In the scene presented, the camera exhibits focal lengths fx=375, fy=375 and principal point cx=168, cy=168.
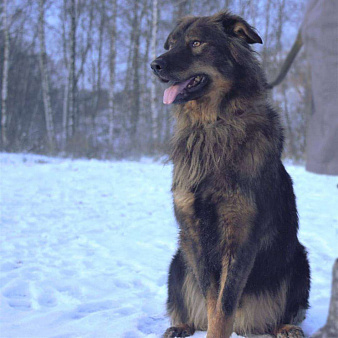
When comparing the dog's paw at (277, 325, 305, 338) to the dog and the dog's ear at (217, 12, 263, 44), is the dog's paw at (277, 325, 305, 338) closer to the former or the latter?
the dog

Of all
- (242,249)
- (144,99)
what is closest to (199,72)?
(242,249)

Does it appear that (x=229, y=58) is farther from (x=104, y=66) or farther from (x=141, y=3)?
(x=104, y=66)

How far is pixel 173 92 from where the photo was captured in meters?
2.55

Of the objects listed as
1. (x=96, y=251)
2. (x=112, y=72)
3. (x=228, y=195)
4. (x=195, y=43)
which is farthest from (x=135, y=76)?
(x=228, y=195)

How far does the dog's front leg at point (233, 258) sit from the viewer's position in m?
2.06

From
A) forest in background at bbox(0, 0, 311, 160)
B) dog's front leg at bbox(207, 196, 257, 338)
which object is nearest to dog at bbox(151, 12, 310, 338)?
A: dog's front leg at bbox(207, 196, 257, 338)

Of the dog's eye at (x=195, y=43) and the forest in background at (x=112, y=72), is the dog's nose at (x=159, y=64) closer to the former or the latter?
the dog's eye at (x=195, y=43)

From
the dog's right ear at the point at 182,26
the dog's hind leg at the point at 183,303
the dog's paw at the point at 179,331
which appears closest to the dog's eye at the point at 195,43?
the dog's right ear at the point at 182,26

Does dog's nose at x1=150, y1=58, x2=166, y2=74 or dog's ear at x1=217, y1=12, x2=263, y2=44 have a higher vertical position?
dog's ear at x1=217, y1=12, x2=263, y2=44

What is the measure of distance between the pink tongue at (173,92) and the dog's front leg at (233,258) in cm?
86

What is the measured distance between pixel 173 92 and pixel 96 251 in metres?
2.49

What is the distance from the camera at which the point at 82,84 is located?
27.1 m

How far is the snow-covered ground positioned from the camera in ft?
8.80

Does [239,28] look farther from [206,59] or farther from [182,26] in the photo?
[182,26]
